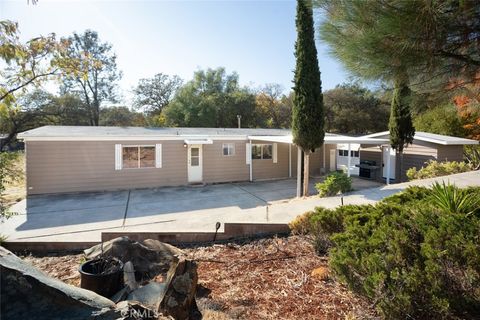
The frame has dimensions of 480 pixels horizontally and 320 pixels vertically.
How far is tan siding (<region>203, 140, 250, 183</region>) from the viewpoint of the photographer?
12953 millimetres

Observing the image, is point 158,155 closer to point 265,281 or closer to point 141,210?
point 141,210

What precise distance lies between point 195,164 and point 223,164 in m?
1.35

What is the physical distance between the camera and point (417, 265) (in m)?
2.24

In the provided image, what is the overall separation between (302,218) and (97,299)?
3.04 metres

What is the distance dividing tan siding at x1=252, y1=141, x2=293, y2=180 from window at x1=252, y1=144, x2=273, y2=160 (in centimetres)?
18

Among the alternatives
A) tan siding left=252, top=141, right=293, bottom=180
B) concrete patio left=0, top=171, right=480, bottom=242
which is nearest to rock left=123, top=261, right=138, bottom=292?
concrete patio left=0, top=171, right=480, bottom=242

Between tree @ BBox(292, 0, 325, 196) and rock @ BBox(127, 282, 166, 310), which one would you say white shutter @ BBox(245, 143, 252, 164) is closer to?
tree @ BBox(292, 0, 325, 196)

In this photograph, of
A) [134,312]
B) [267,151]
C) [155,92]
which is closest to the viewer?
[134,312]

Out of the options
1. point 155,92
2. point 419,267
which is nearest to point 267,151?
point 419,267

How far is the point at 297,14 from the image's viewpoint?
27.5 feet

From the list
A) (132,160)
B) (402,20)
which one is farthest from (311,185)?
(402,20)

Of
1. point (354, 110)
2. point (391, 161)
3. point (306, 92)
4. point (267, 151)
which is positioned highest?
point (354, 110)

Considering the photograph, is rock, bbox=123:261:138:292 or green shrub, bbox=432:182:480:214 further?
green shrub, bbox=432:182:480:214

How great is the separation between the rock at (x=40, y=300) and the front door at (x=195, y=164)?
35.7 feet
